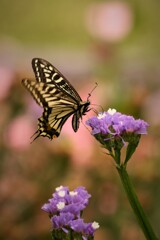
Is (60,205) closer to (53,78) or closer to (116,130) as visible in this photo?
(116,130)

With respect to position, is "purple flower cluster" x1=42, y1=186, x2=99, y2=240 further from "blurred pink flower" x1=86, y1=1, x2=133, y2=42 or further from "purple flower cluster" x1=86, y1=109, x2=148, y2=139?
"blurred pink flower" x1=86, y1=1, x2=133, y2=42

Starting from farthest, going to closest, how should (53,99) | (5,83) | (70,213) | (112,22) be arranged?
(112,22)
(5,83)
(53,99)
(70,213)

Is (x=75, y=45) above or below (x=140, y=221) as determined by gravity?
above

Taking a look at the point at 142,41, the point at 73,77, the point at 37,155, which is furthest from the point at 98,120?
the point at 142,41

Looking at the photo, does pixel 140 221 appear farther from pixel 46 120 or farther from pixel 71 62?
pixel 71 62

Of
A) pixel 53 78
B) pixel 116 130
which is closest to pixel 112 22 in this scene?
pixel 53 78

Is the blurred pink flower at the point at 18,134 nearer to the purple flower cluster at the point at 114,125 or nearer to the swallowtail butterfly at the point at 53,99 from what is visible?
the swallowtail butterfly at the point at 53,99
